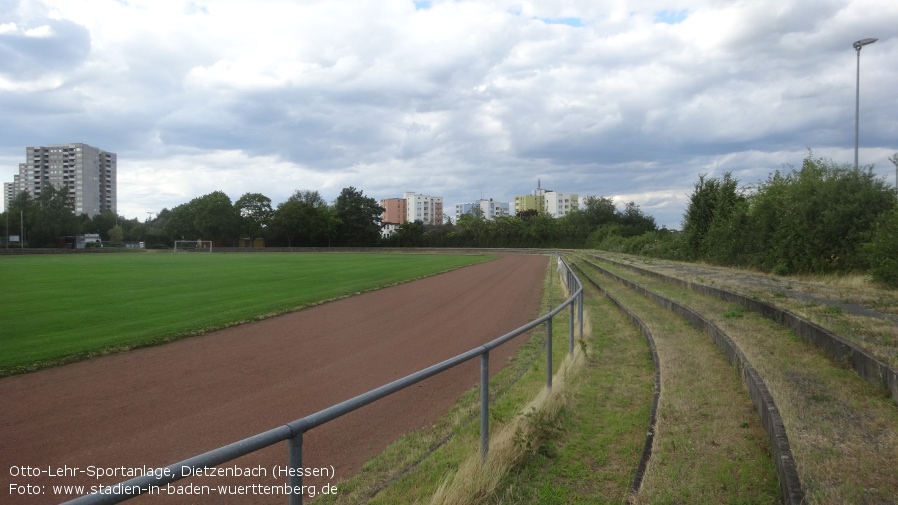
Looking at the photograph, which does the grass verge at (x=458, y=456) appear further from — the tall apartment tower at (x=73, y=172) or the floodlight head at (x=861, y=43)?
the tall apartment tower at (x=73, y=172)

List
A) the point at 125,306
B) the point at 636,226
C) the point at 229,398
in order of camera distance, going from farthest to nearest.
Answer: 1. the point at 636,226
2. the point at 125,306
3. the point at 229,398

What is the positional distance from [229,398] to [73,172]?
682ft

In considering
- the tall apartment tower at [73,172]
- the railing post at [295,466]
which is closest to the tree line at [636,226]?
the railing post at [295,466]

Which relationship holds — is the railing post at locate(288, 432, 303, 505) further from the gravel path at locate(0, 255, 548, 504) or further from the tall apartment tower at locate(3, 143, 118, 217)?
the tall apartment tower at locate(3, 143, 118, 217)

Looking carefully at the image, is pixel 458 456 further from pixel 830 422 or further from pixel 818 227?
pixel 818 227

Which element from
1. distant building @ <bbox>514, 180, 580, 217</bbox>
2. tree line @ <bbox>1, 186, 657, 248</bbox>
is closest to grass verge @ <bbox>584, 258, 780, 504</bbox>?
tree line @ <bbox>1, 186, 657, 248</bbox>

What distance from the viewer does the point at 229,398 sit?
7.46 metres

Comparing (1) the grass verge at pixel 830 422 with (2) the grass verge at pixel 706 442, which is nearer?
(1) the grass verge at pixel 830 422

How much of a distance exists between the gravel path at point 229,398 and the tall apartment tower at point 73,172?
190 metres

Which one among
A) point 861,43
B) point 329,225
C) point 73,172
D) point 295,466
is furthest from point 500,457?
point 73,172

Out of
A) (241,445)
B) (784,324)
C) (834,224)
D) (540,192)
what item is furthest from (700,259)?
(540,192)

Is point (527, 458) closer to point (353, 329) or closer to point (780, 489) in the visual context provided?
point (780, 489)

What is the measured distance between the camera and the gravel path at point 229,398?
537cm

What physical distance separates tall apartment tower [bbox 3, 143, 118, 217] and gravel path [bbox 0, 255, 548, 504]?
623 feet
